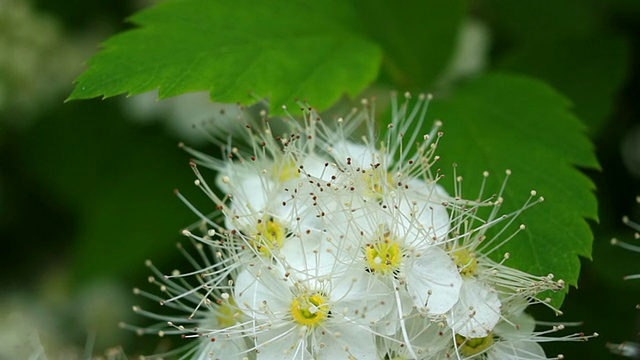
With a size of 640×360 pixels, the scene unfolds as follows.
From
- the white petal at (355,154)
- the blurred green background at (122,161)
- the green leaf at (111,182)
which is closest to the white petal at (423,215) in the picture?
the white petal at (355,154)

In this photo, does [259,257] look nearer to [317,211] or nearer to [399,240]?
[317,211]

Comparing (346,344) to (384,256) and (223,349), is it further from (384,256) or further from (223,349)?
(223,349)

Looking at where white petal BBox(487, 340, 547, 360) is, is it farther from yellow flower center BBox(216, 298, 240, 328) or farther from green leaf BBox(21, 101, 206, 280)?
green leaf BBox(21, 101, 206, 280)

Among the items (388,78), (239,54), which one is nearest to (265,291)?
(239,54)

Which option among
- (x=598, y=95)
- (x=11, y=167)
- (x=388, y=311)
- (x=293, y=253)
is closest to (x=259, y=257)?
(x=293, y=253)

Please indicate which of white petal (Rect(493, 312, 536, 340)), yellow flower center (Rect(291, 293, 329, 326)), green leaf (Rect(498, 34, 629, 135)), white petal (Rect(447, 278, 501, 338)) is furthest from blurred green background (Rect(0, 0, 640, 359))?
yellow flower center (Rect(291, 293, 329, 326))

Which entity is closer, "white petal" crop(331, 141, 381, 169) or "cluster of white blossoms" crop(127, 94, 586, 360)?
"cluster of white blossoms" crop(127, 94, 586, 360)

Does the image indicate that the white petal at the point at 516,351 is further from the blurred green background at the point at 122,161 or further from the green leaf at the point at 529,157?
the blurred green background at the point at 122,161
